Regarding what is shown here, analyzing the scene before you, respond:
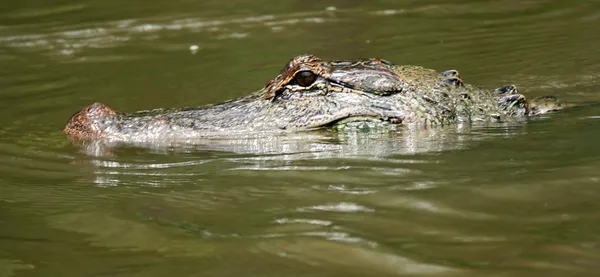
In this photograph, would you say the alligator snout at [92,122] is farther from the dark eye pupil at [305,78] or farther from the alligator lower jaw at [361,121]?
the alligator lower jaw at [361,121]

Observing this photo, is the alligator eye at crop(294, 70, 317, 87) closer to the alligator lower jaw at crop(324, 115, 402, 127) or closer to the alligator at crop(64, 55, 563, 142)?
the alligator at crop(64, 55, 563, 142)

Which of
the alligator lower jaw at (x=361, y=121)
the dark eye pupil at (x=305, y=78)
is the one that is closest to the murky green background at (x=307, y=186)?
the alligator lower jaw at (x=361, y=121)

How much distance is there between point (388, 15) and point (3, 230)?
32.4 feet

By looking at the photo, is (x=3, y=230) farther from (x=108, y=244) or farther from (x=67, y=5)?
(x=67, y=5)

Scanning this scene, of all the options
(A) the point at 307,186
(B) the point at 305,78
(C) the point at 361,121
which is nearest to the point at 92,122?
(B) the point at 305,78

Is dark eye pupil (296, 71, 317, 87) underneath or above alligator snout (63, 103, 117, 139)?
above

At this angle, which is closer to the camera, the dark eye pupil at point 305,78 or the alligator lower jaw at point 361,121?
the alligator lower jaw at point 361,121

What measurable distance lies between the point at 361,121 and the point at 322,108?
359 mm

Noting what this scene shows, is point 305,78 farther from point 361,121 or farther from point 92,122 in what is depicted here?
point 92,122

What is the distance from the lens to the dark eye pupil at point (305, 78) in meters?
7.11

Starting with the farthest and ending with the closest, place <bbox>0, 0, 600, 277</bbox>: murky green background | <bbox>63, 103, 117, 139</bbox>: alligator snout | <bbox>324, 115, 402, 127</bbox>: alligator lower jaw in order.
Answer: <bbox>63, 103, 117, 139</bbox>: alligator snout, <bbox>324, 115, 402, 127</bbox>: alligator lower jaw, <bbox>0, 0, 600, 277</bbox>: murky green background

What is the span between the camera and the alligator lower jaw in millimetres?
6961

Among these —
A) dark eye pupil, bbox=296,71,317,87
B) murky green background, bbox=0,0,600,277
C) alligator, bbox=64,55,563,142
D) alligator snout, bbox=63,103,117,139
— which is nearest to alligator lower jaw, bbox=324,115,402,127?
alligator, bbox=64,55,563,142

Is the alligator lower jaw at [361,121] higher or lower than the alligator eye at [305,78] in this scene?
lower
